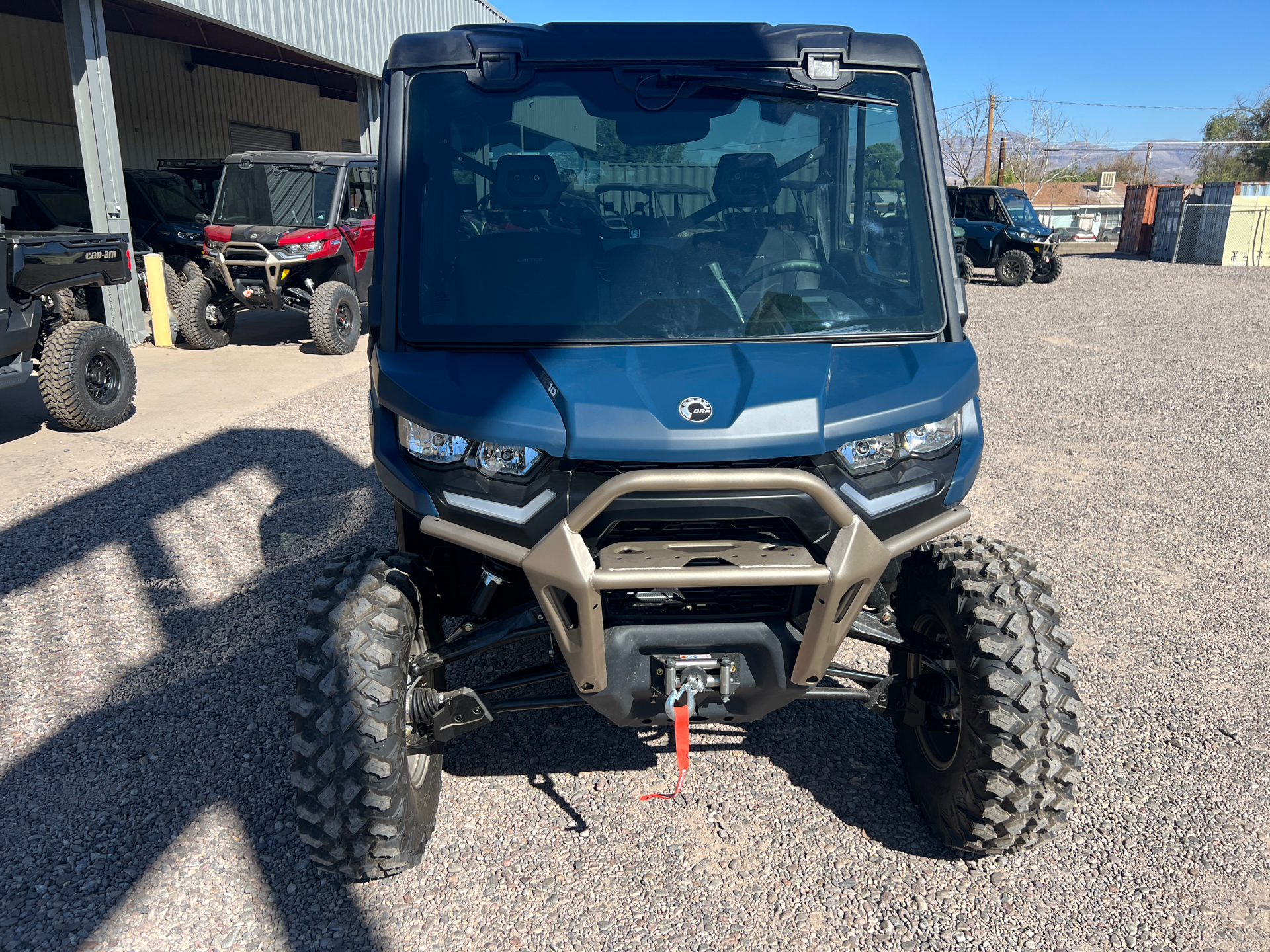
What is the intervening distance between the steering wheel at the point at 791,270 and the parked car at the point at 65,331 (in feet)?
19.0

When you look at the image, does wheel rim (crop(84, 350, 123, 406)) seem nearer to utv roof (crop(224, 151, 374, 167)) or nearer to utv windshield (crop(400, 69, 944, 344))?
utv roof (crop(224, 151, 374, 167))

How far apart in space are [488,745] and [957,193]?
741 inches

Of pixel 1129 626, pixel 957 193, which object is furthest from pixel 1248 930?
pixel 957 193

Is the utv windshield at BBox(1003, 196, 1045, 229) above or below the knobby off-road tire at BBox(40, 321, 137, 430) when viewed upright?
above

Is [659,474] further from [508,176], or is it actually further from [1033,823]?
[1033,823]

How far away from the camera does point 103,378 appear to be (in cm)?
750

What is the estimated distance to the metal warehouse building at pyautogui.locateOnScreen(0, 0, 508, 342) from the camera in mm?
10875

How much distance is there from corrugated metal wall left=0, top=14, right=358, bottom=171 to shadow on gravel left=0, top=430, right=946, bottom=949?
14.7 m

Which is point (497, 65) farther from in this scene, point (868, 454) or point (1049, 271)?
point (1049, 271)

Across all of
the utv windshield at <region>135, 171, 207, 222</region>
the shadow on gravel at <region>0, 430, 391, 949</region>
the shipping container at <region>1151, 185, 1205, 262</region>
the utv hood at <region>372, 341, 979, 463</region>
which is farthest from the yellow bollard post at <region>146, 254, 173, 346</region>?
the shipping container at <region>1151, 185, 1205, 262</region>

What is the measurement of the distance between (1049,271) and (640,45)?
721 inches

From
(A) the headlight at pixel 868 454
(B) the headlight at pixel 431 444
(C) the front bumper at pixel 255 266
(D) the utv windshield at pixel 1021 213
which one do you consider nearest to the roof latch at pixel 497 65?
(B) the headlight at pixel 431 444

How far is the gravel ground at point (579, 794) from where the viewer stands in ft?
8.23

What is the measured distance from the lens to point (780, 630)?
2400 millimetres
